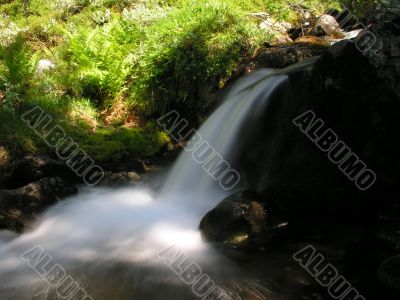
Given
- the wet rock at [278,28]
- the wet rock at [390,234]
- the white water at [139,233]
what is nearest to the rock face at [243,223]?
the white water at [139,233]

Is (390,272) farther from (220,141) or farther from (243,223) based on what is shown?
(220,141)

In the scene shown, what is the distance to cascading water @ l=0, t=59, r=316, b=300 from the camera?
416 centimetres

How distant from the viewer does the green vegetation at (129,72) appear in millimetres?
8656

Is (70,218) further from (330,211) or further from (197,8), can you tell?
(197,8)

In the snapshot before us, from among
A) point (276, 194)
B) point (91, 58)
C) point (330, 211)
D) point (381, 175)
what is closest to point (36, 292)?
point (276, 194)

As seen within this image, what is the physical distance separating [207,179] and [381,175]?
2830 mm

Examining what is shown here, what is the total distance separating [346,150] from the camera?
5.05m

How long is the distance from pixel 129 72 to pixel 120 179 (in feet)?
11.9

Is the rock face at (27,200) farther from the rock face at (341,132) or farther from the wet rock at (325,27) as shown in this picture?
the wet rock at (325,27)
